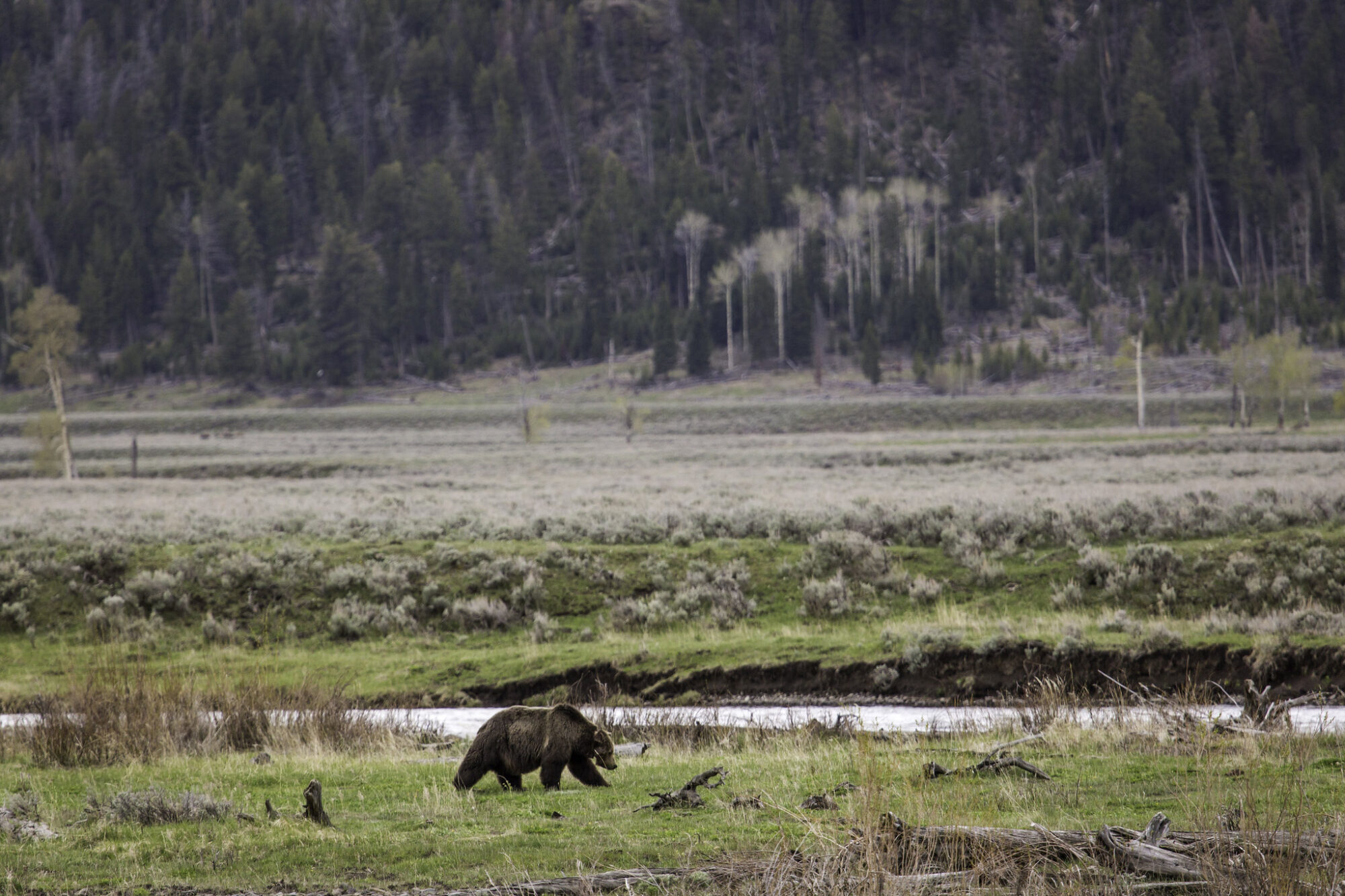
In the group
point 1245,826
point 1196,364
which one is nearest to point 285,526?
point 1245,826

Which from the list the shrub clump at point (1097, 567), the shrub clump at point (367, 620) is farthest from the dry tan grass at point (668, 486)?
the shrub clump at point (367, 620)

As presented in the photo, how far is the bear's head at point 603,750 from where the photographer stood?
9.02 meters

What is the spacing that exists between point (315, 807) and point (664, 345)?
347ft

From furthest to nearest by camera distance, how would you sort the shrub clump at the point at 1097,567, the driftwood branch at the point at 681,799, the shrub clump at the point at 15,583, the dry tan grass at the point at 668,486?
1. the dry tan grass at the point at 668,486
2. the shrub clump at the point at 15,583
3. the shrub clump at the point at 1097,567
4. the driftwood branch at the point at 681,799

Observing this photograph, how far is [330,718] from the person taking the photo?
41.9 ft

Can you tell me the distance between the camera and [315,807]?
25.5ft

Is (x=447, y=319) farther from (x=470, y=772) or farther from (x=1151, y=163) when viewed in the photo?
(x=470, y=772)

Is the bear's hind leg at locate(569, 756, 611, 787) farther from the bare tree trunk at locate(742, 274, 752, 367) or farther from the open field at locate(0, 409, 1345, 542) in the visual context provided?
the bare tree trunk at locate(742, 274, 752, 367)

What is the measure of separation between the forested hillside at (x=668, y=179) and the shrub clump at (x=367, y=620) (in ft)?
301

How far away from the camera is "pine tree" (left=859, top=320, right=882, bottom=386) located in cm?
10281

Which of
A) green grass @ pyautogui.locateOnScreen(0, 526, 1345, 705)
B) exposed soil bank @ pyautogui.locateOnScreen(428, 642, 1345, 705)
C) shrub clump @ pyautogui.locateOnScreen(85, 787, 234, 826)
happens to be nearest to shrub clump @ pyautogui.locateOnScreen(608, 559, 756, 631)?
green grass @ pyautogui.locateOnScreen(0, 526, 1345, 705)

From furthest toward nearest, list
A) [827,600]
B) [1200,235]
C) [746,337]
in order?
[1200,235] → [746,337] → [827,600]

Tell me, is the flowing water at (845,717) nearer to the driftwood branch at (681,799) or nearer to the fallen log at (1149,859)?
the driftwood branch at (681,799)

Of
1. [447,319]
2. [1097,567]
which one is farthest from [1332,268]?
[1097,567]
